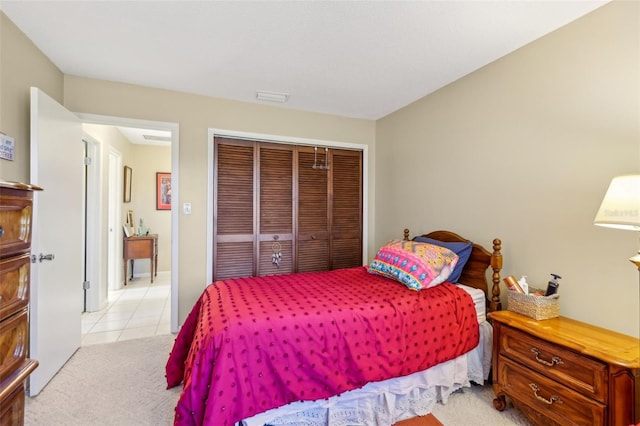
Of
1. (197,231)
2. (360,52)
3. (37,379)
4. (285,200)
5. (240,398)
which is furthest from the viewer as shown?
(285,200)

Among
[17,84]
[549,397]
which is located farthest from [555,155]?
[17,84]

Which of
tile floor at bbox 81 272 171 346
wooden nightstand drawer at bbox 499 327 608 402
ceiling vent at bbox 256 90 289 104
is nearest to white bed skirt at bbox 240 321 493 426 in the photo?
wooden nightstand drawer at bbox 499 327 608 402

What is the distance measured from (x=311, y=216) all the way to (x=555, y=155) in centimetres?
239

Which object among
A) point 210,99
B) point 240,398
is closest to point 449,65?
point 210,99

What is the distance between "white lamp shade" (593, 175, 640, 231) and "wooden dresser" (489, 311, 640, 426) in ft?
2.00

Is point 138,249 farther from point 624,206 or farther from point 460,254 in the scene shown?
point 624,206

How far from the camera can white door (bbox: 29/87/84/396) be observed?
6.61 feet

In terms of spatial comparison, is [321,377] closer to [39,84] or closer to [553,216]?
[553,216]

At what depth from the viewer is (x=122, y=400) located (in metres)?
1.97

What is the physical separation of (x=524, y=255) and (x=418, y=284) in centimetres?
79

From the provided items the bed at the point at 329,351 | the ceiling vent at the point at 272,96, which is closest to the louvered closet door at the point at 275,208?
the ceiling vent at the point at 272,96

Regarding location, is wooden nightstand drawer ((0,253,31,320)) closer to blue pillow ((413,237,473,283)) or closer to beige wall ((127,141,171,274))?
blue pillow ((413,237,473,283))

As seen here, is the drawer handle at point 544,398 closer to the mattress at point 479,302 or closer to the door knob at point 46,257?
the mattress at point 479,302

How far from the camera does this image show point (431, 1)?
67.1 inches
